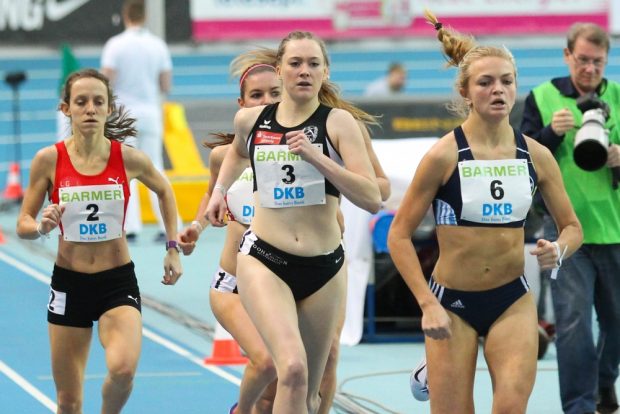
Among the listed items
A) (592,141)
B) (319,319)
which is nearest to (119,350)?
(319,319)

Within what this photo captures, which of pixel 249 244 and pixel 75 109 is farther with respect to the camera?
pixel 75 109

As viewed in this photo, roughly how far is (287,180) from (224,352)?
3956 mm

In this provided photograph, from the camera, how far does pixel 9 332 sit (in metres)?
11.2

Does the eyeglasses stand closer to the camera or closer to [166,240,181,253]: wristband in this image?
the camera

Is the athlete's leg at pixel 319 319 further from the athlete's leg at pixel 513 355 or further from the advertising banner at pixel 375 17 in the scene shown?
the advertising banner at pixel 375 17

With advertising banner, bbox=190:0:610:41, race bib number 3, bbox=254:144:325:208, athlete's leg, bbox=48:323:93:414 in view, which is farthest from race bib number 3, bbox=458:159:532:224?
advertising banner, bbox=190:0:610:41

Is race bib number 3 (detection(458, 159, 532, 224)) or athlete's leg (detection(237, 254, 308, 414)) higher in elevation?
race bib number 3 (detection(458, 159, 532, 224))

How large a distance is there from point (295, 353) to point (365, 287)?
4.69 metres

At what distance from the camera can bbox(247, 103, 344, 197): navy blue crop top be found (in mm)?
6379

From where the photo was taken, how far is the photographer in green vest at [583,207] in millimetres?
7891

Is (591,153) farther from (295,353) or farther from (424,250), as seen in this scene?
(424,250)

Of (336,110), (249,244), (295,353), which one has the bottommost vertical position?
(295,353)

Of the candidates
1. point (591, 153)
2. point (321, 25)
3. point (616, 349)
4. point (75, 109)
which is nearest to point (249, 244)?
point (75, 109)

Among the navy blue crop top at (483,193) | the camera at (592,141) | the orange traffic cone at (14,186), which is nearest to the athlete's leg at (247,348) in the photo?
the navy blue crop top at (483,193)
